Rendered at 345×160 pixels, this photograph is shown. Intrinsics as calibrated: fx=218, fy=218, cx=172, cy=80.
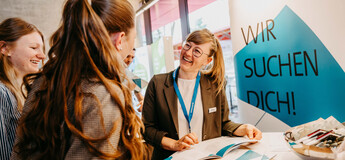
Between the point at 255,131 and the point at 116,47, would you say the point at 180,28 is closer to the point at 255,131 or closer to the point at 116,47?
the point at 255,131

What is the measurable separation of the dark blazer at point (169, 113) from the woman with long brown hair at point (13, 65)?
0.83 meters

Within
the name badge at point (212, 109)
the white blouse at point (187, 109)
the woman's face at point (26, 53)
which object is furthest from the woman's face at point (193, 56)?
the woman's face at point (26, 53)

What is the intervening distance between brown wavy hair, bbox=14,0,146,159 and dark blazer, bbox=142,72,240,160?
2.77ft

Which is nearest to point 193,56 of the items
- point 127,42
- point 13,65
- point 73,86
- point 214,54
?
point 214,54

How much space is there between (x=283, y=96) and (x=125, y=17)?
1.82 meters

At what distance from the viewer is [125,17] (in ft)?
2.88

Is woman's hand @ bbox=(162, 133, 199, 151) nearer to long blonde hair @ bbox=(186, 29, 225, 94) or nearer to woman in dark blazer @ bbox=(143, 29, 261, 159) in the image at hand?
woman in dark blazer @ bbox=(143, 29, 261, 159)

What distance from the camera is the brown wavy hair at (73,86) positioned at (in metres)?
0.70

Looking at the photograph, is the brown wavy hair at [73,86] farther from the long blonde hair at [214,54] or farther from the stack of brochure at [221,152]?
the long blonde hair at [214,54]

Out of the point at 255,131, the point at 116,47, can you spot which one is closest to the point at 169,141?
the point at 255,131

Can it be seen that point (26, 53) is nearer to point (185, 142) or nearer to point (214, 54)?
point (185, 142)

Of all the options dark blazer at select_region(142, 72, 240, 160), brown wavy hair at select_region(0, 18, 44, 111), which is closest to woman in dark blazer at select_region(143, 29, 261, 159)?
dark blazer at select_region(142, 72, 240, 160)

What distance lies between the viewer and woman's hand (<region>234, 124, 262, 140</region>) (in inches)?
57.3

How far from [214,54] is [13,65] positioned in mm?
1521
